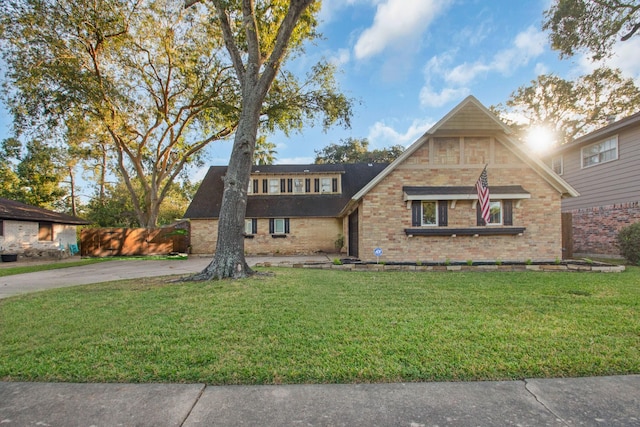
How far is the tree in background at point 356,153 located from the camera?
35.3 metres

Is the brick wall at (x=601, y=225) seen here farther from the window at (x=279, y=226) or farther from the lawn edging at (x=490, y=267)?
the window at (x=279, y=226)

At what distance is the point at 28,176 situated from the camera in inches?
1141

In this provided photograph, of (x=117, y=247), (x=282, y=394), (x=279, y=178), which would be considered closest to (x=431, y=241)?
(x=282, y=394)

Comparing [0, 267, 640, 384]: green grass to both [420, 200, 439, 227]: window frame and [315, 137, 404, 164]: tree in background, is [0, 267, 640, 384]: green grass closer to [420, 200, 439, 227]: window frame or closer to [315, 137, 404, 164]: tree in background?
[420, 200, 439, 227]: window frame

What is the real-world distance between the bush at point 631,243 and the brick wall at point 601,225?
1.70m

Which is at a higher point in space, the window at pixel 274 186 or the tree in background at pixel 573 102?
the tree in background at pixel 573 102

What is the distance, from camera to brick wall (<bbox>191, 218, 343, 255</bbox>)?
19594mm

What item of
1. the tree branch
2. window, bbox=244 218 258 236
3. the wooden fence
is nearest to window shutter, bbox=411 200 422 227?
the tree branch

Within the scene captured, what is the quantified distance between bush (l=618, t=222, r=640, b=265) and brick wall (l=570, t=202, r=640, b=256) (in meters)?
1.70

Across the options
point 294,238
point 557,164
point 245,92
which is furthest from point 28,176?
point 557,164

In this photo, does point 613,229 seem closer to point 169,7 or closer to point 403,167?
point 403,167

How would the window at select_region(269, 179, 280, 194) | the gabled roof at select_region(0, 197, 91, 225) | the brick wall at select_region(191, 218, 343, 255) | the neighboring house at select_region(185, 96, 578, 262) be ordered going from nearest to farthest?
the neighboring house at select_region(185, 96, 578, 262) → the gabled roof at select_region(0, 197, 91, 225) → the brick wall at select_region(191, 218, 343, 255) → the window at select_region(269, 179, 280, 194)

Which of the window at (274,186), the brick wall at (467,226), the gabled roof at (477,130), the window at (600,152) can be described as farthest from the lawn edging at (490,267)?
the window at (274,186)

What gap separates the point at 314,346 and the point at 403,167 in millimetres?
10145
